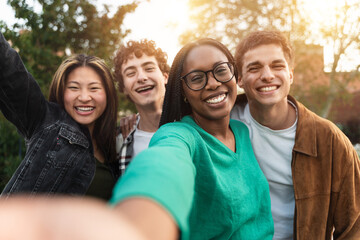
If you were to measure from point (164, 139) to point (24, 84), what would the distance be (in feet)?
4.52

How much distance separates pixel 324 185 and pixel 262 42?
135cm

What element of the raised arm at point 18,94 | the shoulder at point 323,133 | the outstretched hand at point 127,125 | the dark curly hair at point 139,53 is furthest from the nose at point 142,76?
the shoulder at point 323,133

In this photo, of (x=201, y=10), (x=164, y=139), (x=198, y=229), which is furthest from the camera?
(x=201, y=10)

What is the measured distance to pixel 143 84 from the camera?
3176 millimetres

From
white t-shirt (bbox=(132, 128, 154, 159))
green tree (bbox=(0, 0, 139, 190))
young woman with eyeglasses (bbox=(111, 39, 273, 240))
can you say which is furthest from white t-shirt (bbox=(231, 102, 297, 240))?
green tree (bbox=(0, 0, 139, 190))

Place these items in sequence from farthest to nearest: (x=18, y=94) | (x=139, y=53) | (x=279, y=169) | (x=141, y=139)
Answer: (x=139, y=53) < (x=141, y=139) < (x=279, y=169) < (x=18, y=94)

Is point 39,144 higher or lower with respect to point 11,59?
lower

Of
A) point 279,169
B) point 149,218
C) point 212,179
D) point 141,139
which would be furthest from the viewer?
point 141,139

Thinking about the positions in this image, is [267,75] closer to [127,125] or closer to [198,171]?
[198,171]

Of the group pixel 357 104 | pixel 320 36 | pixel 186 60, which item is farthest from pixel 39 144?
pixel 357 104

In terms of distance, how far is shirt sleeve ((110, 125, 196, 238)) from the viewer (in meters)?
0.67

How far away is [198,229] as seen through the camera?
1.55m

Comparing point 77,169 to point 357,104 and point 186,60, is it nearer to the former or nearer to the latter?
point 186,60

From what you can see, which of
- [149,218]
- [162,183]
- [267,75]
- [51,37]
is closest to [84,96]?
[267,75]
